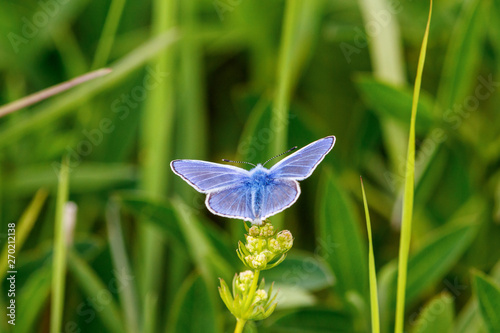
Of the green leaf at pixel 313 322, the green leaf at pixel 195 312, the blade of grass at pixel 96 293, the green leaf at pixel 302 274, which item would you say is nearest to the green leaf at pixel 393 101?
the green leaf at pixel 302 274

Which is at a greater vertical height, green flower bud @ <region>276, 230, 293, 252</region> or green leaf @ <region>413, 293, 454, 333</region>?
green flower bud @ <region>276, 230, 293, 252</region>

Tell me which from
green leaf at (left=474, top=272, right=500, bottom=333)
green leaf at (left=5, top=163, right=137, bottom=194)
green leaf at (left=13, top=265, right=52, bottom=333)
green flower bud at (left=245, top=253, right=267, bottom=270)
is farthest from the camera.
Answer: green leaf at (left=5, top=163, right=137, bottom=194)

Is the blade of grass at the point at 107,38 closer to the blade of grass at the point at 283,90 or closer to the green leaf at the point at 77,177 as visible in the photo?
the green leaf at the point at 77,177

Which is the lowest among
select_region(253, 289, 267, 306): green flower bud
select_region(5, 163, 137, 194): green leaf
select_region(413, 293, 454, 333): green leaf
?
select_region(413, 293, 454, 333): green leaf

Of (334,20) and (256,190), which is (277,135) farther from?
(334,20)

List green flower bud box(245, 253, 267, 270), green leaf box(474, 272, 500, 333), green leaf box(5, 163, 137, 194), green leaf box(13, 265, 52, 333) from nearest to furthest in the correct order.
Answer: green flower bud box(245, 253, 267, 270)
green leaf box(474, 272, 500, 333)
green leaf box(13, 265, 52, 333)
green leaf box(5, 163, 137, 194)

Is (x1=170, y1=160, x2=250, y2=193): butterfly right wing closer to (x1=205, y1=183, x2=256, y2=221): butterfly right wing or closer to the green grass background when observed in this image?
(x1=205, y1=183, x2=256, y2=221): butterfly right wing

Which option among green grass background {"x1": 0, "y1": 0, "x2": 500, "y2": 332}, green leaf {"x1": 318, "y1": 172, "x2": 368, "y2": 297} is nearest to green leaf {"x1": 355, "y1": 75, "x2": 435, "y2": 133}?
green grass background {"x1": 0, "y1": 0, "x2": 500, "y2": 332}

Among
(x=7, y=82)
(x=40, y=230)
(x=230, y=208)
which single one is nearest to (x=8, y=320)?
(x=40, y=230)
